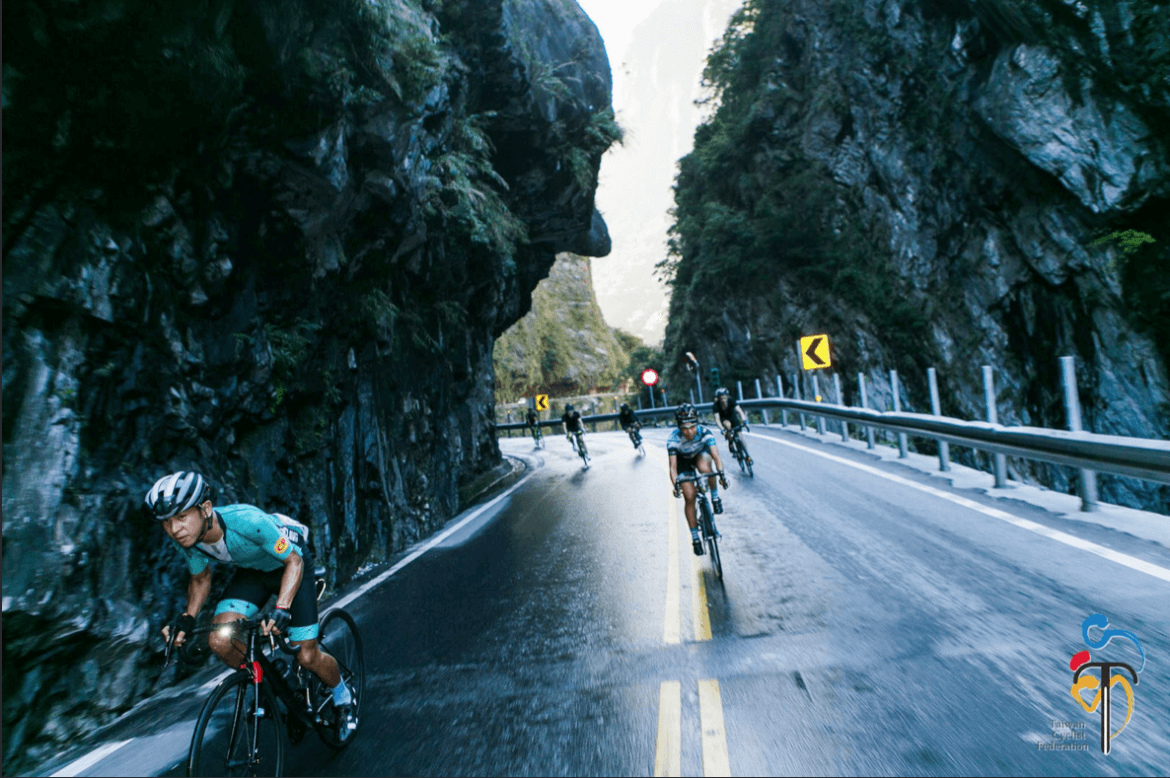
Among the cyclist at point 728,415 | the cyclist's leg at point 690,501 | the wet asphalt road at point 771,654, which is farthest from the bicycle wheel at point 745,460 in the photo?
the cyclist's leg at point 690,501

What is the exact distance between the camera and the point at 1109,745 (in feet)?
10.7

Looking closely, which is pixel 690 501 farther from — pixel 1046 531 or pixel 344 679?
pixel 344 679

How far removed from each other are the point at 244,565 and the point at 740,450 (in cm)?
1059

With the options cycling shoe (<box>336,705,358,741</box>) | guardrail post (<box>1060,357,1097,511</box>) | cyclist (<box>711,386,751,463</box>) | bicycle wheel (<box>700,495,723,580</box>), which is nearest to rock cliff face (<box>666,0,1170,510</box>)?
cyclist (<box>711,386,751,463</box>)

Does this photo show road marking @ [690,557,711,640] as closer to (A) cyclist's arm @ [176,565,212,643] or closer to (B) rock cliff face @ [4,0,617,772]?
(A) cyclist's arm @ [176,565,212,643]

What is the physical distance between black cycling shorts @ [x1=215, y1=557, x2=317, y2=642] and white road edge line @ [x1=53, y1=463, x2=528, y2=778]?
1408mm

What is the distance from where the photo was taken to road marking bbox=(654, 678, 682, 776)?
3408mm

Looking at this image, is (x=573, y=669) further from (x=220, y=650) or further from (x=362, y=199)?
(x=362, y=199)

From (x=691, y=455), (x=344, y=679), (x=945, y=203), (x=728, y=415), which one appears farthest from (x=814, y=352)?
(x=945, y=203)

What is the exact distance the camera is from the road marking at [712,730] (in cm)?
337

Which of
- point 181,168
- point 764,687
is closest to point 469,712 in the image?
point 764,687

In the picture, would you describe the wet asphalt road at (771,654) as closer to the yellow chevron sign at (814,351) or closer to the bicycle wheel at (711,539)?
the bicycle wheel at (711,539)

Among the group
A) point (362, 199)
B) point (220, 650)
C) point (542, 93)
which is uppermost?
point (542, 93)

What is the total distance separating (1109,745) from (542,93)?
1888 cm
